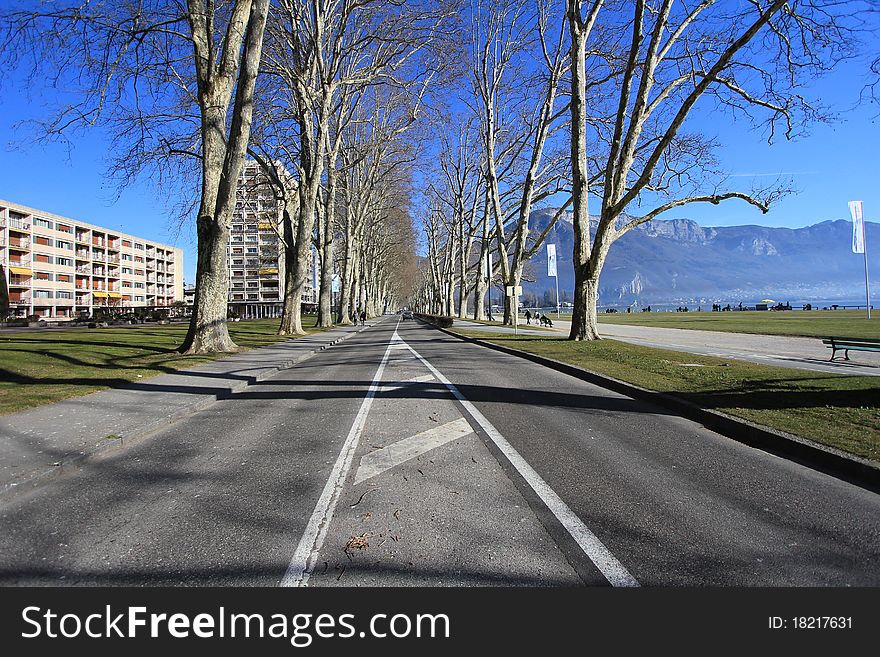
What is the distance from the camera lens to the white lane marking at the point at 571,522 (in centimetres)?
287

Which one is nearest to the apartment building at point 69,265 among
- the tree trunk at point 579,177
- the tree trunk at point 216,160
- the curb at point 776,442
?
the tree trunk at point 216,160

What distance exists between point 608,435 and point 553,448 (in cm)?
102

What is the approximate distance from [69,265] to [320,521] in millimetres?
97958

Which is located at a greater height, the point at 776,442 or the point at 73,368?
the point at 73,368

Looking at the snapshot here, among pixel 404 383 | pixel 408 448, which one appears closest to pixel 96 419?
pixel 408 448

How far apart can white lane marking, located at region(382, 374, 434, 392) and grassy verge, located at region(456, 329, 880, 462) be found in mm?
3809

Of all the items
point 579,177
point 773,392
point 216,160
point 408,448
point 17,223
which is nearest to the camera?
point 408,448

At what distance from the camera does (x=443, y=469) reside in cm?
486

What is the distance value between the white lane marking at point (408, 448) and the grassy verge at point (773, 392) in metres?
3.75

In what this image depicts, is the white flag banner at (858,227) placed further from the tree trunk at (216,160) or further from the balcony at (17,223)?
the balcony at (17,223)

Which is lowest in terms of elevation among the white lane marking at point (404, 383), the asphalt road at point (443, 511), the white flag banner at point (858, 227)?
the asphalt road at point (443, 511)

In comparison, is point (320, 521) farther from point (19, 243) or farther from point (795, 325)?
point (19, 243)

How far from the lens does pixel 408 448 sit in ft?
18.3

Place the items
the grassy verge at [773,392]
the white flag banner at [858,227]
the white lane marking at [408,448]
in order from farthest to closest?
the white flag banner at [858,227], the grassy verge at [773,392], the white lane marking at [408,448]
